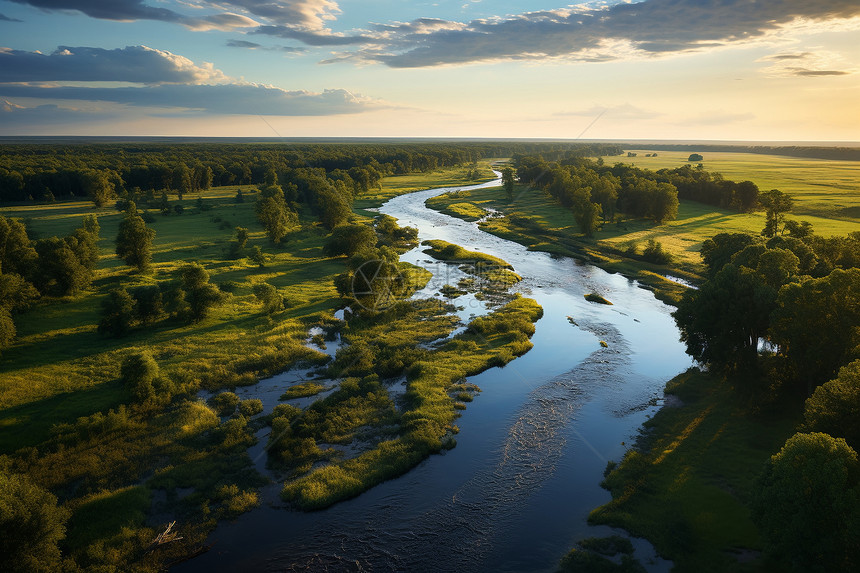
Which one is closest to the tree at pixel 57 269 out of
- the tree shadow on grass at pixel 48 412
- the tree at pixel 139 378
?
the tree shadow on grass at pixel 48 412

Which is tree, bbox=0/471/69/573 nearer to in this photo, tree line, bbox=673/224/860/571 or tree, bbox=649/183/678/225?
tree line, bbox=673/224/860/571

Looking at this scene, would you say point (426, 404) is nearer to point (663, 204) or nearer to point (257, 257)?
point (257, 257)

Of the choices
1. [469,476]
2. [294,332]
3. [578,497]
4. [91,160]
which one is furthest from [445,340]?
[91,160]

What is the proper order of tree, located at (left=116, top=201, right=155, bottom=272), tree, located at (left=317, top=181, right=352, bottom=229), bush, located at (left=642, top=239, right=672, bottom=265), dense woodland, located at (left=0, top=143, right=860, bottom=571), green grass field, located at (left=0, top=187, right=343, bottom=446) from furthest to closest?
tree, located at (left=317, top=181, right=352, bottom=229), bush, located at (left=642, top=239, right=672, bottom=265), tree, located at (left=116, top=201, right=155, bottom=272), green grass field, located at (left=0, top=187, right=343, bottom=446), dense woodland, located at (left=0, top=143, right=860, bottom=571)

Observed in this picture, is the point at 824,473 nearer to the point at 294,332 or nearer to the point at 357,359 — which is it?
the point at 357,359

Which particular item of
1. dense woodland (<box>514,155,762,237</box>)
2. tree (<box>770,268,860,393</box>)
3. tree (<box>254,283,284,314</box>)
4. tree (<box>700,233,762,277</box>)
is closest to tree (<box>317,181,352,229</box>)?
tree (<box>254,283,284,314</box>)

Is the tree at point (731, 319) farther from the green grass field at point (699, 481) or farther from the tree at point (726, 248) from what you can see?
the tree at point (726, 248)

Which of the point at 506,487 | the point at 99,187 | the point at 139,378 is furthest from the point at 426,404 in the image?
the point at 99,187

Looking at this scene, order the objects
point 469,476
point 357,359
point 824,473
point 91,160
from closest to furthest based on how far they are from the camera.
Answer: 1. point 824,473
2. point 469,476
3. point 357,359
4. point 91,160
